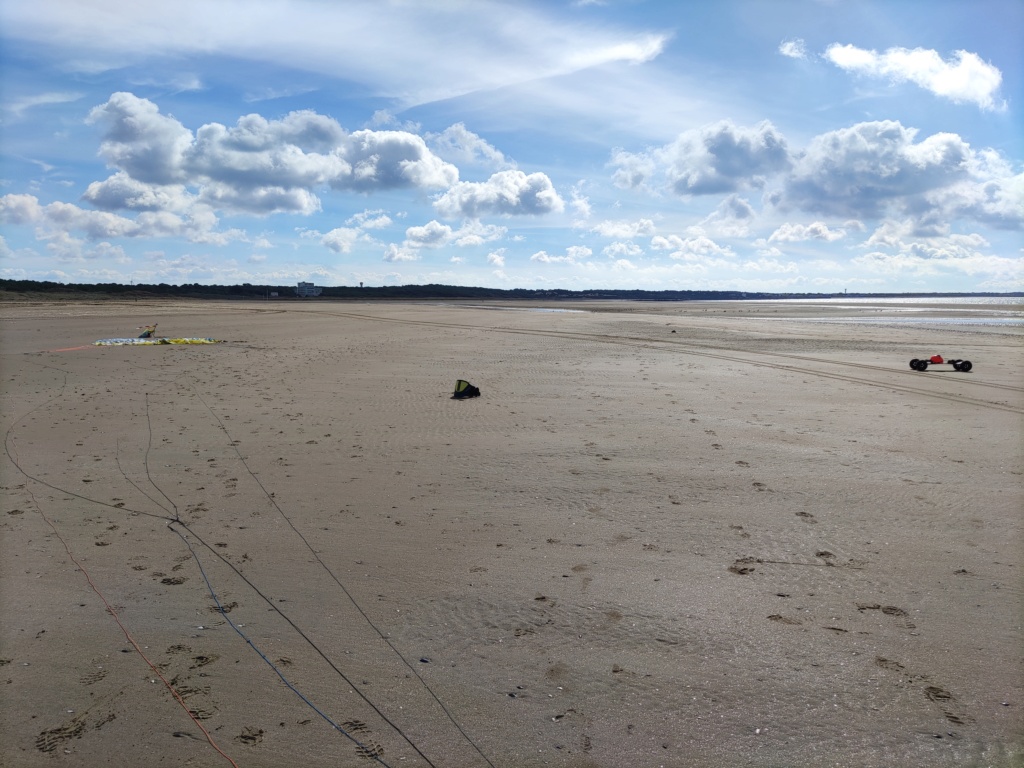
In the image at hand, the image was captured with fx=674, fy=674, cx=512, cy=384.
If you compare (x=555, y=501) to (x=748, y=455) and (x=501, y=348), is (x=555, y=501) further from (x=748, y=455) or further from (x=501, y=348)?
(x=501, y=348)

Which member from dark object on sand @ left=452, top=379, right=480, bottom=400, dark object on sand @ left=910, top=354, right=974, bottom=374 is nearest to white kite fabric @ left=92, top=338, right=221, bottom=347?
dark object on sand @ left=452, top=379, right=480, bottom=400

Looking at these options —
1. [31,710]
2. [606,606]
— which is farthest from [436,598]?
[31,710]

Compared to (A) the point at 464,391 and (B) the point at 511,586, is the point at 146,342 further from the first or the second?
(B) the point at 511,586

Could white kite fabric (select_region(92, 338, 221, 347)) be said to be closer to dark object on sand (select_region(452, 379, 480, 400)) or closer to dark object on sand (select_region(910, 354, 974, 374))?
dark object on sand (select_region(452, 379, 480, 400))

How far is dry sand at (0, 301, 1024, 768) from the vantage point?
3086 millimetres

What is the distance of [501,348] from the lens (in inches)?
783

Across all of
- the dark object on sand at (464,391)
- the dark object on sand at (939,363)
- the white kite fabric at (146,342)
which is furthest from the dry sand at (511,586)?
the white kite fabric at (146,342)

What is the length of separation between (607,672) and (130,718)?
7.57ft

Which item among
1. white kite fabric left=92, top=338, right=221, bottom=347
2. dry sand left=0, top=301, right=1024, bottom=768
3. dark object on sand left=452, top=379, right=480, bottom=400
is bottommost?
dry sand left=0, top=301, right=1024, bottom=768

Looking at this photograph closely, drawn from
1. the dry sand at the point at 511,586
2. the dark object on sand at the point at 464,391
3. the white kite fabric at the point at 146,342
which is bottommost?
the dry sand at the point at 511,586

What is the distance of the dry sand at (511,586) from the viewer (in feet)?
10.1

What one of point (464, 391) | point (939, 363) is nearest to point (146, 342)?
point (464, 391)

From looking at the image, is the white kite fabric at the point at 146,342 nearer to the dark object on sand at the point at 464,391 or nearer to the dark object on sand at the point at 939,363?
the dark object on sand at the point at 464,391

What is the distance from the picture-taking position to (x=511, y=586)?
14.6 feet
